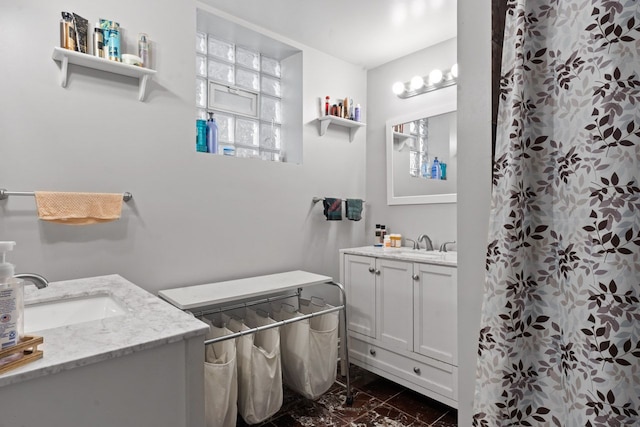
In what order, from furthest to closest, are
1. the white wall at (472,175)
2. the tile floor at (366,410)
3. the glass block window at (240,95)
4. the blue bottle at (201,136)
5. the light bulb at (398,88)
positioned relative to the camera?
the light bulb at (398,88) → the glass block window at (240,95) → the blue bottle at (201,136) → the tile floor at (366,410) → the white wall at (472,175)

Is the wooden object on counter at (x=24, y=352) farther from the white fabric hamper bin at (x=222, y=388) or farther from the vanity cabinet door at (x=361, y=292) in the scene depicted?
the vanity cabinet door at (x=361, y=292)

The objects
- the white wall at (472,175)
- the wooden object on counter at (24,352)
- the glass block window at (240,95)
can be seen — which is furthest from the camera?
the glass block window at (240,95)

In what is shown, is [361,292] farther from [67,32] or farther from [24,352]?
[67,32]

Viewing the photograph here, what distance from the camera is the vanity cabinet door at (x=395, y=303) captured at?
2203 mm

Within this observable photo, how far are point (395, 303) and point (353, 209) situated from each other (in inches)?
34.4

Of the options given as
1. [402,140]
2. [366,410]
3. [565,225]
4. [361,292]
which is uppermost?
[402,140]

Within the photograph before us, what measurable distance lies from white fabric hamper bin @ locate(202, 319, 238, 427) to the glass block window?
1.38 m

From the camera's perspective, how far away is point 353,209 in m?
2.84

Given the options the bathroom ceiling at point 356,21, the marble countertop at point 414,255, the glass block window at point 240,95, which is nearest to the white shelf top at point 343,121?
the glass block window at point 240,95

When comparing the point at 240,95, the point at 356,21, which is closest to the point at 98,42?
the point at 240,95

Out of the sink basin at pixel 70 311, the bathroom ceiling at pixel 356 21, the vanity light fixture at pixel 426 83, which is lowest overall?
the sink basin at pixel 70 311

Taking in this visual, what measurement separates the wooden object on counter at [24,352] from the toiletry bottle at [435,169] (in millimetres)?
2483

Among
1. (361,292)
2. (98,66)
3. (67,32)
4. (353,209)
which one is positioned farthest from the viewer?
(353,209)

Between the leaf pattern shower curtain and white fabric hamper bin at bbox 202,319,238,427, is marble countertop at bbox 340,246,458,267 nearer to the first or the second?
white fabric hamper bin at bbox 202,319,238,427
